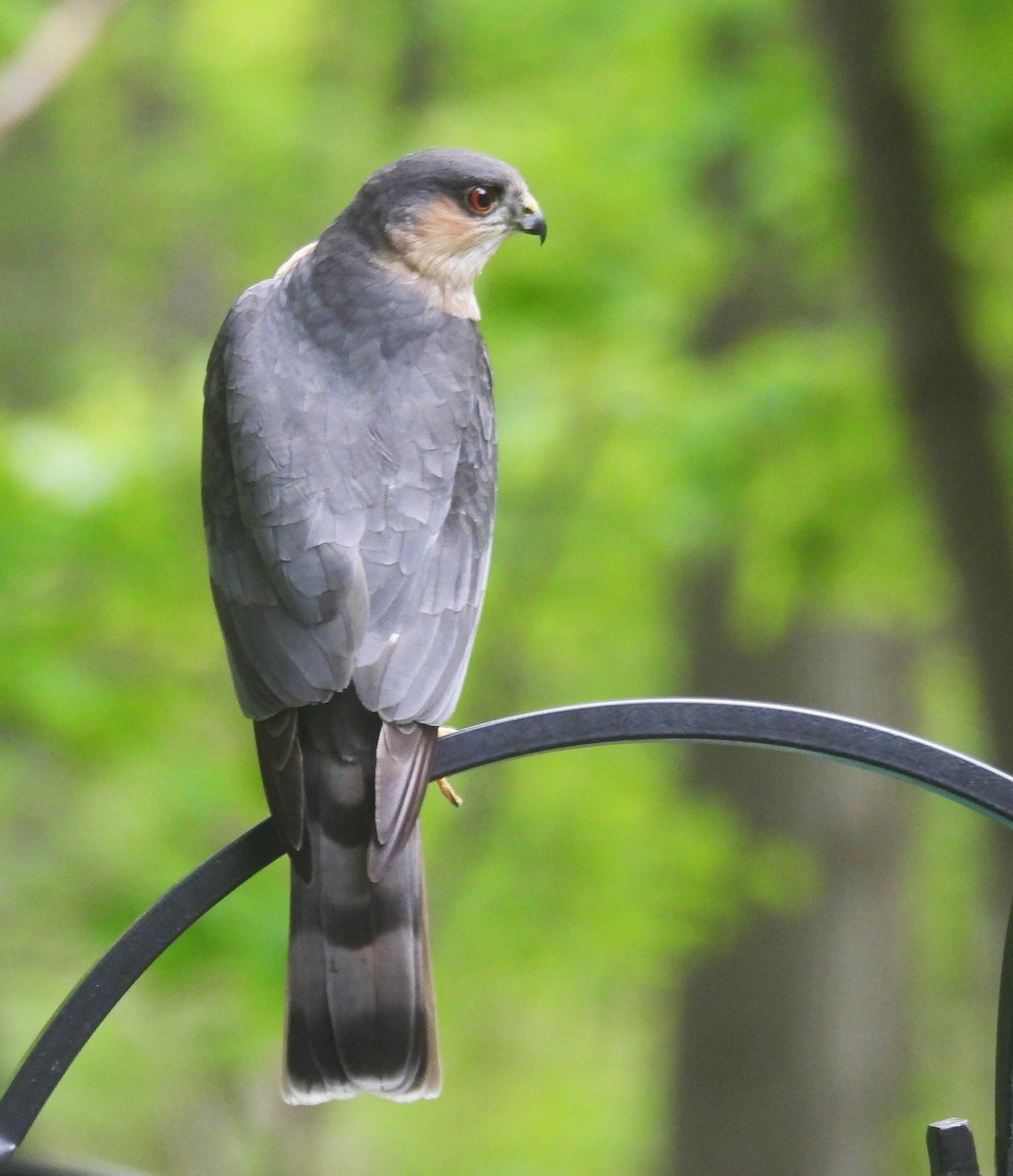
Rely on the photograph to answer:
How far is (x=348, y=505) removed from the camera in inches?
103

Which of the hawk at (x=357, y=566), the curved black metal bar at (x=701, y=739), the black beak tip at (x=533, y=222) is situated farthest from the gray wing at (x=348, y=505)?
the black beak tip at (x=533, y=222)

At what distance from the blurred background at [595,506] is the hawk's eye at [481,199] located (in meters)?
1.97

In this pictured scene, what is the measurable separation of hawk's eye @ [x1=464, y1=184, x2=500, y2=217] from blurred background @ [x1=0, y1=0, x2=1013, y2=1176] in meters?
1.97

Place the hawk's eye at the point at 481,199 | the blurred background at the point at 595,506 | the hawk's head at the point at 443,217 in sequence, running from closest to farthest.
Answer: the hawk's head at the point at 443,217 → the hawk's eye at the point at 481,199 → the blurred background at the point at 595,506

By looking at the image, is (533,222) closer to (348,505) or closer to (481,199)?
(481,199)

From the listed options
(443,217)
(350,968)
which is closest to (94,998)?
(350,968)

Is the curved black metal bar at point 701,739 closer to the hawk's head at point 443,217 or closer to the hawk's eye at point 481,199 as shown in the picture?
the hawk's head at point 443,217

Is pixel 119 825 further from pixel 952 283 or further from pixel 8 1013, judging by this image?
pixel 952 283

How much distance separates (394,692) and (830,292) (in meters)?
5.49

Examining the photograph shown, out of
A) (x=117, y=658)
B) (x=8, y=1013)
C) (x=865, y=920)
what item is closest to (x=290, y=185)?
(x=117, y=658)

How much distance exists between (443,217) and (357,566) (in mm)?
1039

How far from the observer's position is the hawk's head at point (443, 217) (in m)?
3.21

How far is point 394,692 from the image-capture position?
2.44m

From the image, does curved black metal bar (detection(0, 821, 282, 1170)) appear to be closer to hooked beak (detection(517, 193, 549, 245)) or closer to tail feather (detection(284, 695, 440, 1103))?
tail feather (detection(284, 695, 440, 1103))
